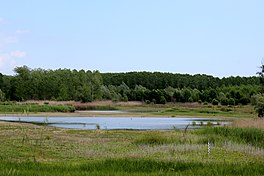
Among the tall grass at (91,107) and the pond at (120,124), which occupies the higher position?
the tall grass at (91,107)

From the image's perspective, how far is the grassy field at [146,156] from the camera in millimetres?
10773

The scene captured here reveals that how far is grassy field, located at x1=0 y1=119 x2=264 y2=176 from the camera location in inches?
Result: 424

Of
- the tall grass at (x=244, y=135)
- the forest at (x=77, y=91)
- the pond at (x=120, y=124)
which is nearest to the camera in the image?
the tall grass at (x=244, y=135)

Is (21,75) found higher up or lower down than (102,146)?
higher up

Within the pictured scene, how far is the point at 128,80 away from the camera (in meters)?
162

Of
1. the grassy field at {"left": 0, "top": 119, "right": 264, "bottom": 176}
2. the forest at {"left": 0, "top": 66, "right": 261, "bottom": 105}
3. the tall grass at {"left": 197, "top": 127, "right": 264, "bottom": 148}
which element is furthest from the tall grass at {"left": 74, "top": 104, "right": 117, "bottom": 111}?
the tall grass at {"left": 197, "top": 127, "right": 264, "bottom": 148}

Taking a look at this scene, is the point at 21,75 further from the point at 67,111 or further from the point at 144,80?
the point at 144,80

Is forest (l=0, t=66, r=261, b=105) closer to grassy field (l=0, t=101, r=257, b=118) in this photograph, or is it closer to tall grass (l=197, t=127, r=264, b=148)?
grassy field (l=0, t=101, r=257, b=118)

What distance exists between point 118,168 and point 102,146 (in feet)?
32.5

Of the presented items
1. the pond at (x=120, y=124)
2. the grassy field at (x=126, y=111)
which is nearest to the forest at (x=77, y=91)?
the grassy field at (x=126, y=111)

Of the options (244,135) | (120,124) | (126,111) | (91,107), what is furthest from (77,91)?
(244,135)

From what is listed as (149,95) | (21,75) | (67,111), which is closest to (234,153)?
(67,111)

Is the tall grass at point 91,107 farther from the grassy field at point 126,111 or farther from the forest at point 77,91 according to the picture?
the forest at point 77,91

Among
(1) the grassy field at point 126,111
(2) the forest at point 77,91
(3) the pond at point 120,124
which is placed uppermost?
(2) the forest at point 77,91
